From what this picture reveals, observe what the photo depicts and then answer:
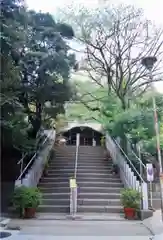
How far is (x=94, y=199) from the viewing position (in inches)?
421

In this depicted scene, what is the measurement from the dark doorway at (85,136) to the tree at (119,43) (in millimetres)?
5733

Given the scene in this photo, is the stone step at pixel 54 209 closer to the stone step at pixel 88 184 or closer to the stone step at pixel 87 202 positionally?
the stone step at pixel 87 202

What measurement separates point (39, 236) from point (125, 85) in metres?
11.7

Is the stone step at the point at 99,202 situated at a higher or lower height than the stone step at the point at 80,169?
lower

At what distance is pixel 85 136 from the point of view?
23.3 m

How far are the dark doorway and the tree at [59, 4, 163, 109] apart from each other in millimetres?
5733

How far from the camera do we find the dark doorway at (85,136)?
22.6 meters

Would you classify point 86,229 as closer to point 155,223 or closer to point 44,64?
point 155,223

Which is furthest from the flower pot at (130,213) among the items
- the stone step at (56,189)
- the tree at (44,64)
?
the tree at (44,64)

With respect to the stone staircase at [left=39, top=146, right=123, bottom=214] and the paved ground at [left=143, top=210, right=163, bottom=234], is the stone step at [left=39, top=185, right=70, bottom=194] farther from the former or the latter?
the paved ground at [left=143, top=210, right=163, bottom=234]

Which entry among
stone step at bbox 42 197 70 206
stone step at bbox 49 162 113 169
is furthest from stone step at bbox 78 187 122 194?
stone step at bbox 49 162 113 169

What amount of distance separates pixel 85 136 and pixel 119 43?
8.59 m

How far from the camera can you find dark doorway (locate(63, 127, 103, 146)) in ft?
74.1

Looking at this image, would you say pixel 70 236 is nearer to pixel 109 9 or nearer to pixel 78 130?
pixel 109 9
